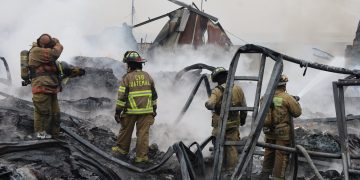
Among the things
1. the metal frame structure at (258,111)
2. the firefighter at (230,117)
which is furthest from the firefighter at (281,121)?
the metal frame structure at (258,111)

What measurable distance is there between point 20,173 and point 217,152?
2.00 m

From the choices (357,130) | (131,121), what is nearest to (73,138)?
(131,121)

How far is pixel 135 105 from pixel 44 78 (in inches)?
50.4

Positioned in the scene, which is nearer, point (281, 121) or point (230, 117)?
point (281, 121)

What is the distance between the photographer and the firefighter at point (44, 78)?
5793 millimetres

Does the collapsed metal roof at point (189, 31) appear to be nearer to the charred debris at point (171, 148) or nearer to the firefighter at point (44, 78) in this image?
the charred debris at point (171, 148)

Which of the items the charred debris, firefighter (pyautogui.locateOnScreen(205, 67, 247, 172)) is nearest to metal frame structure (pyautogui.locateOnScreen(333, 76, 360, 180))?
the charred debris

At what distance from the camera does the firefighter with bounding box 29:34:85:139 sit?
228 inches

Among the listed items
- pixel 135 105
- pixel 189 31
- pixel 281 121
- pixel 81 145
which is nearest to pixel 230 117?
pixel 281 121

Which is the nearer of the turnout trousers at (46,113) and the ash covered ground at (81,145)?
the ash covered ground at (81,145)

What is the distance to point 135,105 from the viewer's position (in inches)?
235

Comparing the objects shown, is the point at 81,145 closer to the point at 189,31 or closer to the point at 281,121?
the point at 281,121

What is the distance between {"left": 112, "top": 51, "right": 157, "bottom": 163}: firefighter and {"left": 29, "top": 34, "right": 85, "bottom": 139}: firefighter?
36.2 inches

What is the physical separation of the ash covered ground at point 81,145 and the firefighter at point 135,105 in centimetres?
27
